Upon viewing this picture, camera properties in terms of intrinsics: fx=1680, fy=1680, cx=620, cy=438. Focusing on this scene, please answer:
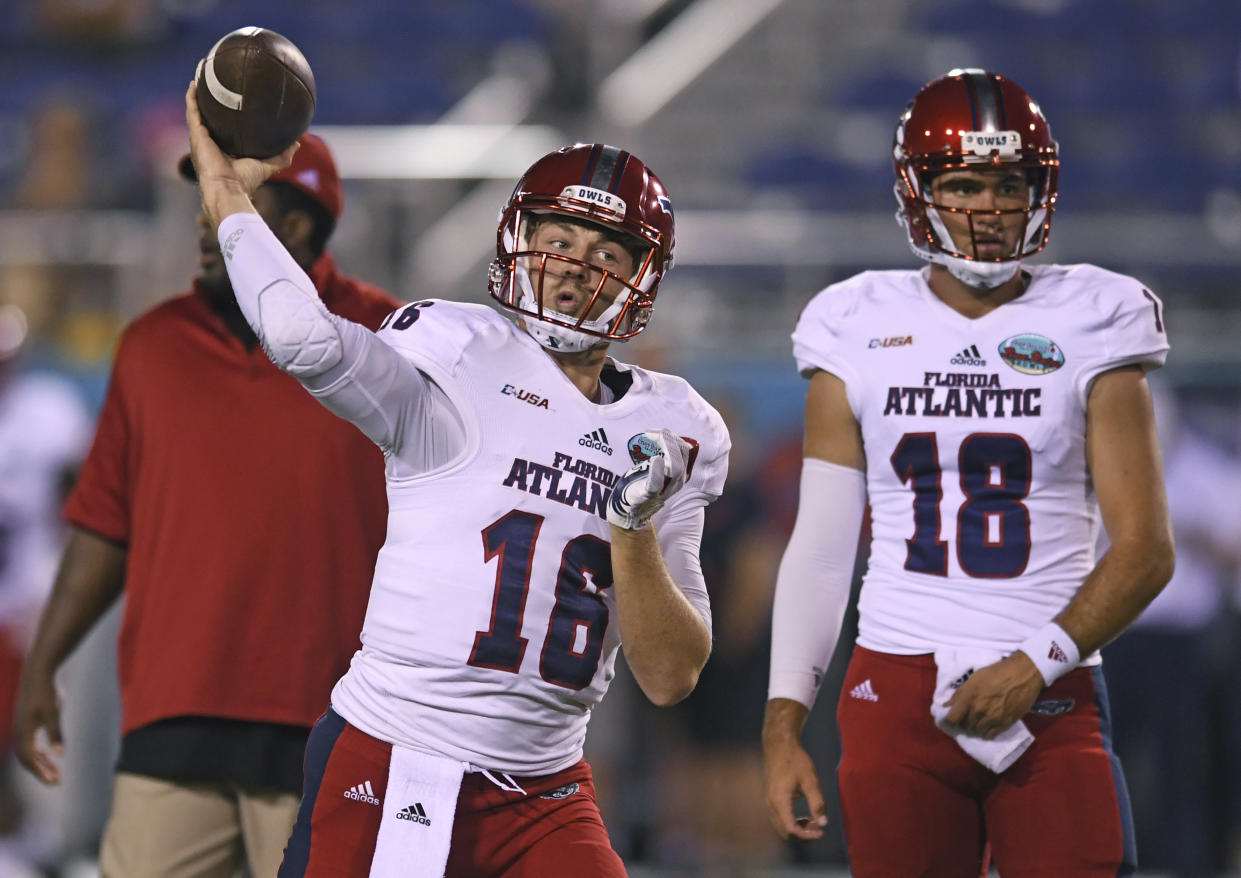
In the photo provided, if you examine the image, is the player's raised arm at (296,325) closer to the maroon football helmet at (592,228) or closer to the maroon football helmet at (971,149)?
the maroon football helmet at (592,228)

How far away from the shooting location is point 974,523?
9.50 feet

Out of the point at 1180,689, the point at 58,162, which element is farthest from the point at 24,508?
the point at 1180,689

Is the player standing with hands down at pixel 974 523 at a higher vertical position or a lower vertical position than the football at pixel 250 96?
lower

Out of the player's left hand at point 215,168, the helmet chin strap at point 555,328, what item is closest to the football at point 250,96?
the player's left hand at point 215,168

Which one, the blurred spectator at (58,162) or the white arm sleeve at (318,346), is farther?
the blurred spectator at (58,162)

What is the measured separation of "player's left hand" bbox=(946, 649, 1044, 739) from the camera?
2744 mm

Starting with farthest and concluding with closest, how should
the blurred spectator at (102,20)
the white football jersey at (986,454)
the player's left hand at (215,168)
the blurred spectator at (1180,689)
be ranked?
the blurred spectator at (102,20) < the blurred spectator at (1180,689) < the white football jersey at (986,454) < the player's left hand at (215,168)

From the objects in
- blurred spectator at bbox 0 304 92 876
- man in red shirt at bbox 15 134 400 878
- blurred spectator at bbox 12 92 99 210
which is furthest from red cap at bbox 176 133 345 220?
blurred spectator at bbox 12 92 99 210

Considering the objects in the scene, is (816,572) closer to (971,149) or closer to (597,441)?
(597,441)

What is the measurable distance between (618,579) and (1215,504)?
4.58 m

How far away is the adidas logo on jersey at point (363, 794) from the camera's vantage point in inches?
100.0

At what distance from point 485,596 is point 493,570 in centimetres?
4

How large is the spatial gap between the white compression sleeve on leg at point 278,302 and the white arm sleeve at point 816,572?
1.05 m

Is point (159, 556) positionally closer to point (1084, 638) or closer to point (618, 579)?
point (618, 579)
